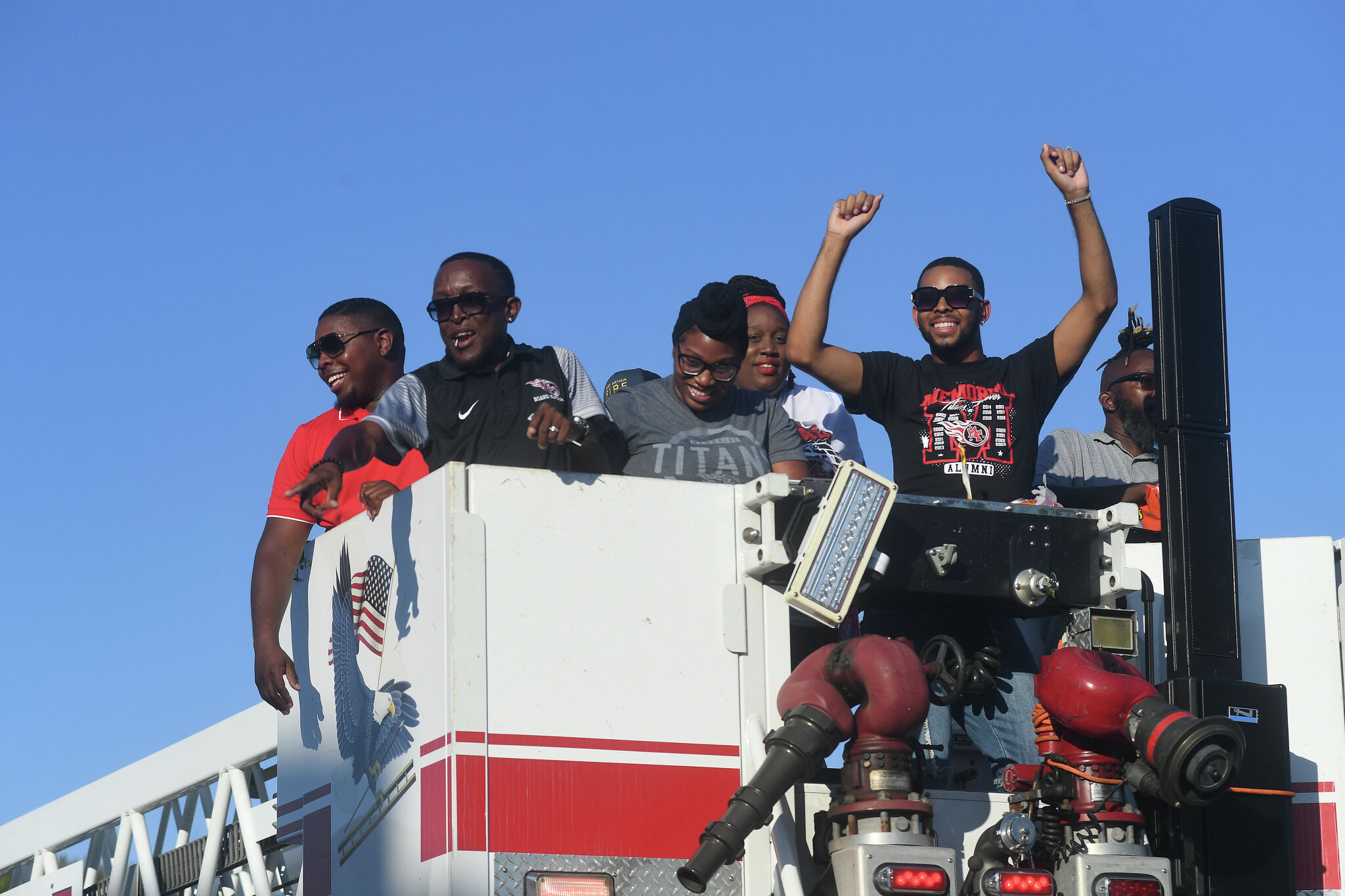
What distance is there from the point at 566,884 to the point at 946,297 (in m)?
2.74

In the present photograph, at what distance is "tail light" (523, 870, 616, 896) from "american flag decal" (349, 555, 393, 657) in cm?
88

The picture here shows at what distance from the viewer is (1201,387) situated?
19.6 ft

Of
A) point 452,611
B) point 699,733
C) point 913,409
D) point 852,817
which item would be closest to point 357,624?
point 452,611

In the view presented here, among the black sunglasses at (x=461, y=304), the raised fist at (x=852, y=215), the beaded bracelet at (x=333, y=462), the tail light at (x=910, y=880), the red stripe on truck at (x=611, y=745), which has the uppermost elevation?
the raised fist at (x=852, y=215)

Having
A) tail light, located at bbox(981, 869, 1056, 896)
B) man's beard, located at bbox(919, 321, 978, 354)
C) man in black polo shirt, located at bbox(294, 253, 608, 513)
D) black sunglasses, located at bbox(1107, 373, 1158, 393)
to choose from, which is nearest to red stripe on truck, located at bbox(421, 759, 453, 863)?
man in black polo shirt, located at bbox(294, 253, 608, 513)

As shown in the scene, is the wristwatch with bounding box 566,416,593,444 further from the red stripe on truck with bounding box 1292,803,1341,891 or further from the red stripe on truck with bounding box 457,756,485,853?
the red stripe on truck with bounding box 1292,803,1341,891

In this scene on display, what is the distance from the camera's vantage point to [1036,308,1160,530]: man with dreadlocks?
23.9 ft

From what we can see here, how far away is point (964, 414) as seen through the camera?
6.52 metres

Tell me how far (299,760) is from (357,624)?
767 millimetres

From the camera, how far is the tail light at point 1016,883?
17.3 ft

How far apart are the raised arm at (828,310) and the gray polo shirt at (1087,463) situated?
3.96 feet

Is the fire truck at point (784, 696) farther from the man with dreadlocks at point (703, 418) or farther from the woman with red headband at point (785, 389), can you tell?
the woman with red headband at point (785, 389)

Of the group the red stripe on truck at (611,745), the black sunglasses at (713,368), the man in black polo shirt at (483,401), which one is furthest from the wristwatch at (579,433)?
the red stripe on truck at (611,745)

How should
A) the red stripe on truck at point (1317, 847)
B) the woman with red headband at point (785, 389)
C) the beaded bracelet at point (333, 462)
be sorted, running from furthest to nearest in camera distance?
the woman with red headband at point (785, 389) → the red stripe on truck at point (1317, 847) → the beaded bracelet at point (333, 462)
